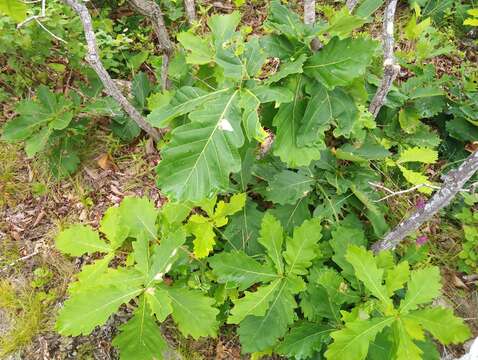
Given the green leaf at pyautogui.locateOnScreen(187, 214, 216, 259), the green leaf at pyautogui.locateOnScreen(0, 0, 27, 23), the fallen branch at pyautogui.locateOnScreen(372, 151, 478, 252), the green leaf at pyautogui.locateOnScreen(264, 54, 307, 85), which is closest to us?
the green leaf at pyautogui.locateOnScreen(0, 0, 27, 23)

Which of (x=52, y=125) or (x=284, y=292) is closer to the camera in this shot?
(x=284, y=292)

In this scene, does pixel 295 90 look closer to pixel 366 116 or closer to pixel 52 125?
pixel 366 116

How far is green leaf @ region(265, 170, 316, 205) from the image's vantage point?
262cm

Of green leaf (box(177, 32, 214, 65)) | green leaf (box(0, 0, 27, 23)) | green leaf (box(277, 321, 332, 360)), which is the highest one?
green leaf (box(0, 0, 27, 23))

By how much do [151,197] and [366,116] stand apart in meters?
1.77

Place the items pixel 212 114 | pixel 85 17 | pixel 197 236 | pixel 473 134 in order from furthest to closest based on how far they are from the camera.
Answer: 1. pixel 473 134
2. pixel 197 236
3. pixel 85 17
4. pixel 212 114

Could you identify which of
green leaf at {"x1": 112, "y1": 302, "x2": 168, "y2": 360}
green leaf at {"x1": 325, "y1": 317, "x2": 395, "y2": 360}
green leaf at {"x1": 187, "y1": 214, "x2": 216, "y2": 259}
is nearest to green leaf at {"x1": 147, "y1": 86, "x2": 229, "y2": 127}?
green leaf at {"x1": 187, "y1": 214, "x2": 216, "y2": 259}

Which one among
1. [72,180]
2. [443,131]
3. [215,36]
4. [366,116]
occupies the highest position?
[215,36]

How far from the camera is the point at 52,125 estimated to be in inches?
115

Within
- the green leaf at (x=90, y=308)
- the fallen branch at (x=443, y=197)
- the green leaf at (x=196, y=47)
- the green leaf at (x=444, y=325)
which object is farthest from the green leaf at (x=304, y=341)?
the green leaf at (x=196, y=47)

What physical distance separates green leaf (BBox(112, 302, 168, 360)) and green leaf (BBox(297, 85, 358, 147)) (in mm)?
1326

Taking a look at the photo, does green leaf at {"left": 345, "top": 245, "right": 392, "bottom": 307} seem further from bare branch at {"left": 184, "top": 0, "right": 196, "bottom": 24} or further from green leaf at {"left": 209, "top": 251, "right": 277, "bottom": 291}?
bare branch at {"left": 184, "top": 0, "right": 196, "bottom": 24}

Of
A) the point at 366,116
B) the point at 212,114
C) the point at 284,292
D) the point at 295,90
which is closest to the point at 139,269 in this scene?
the point at 284,292

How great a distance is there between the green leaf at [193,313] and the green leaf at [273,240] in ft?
1.50
